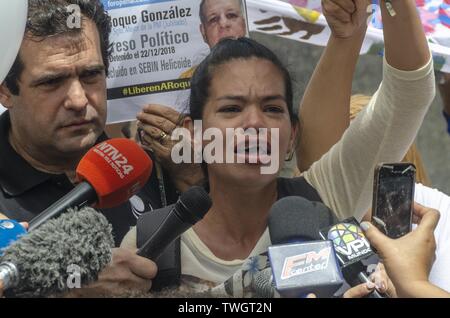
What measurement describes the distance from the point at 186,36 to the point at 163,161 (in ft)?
1.12

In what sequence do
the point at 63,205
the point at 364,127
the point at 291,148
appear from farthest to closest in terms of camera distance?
the point at 291,148 → the point at 364,127 → the point at 63,205

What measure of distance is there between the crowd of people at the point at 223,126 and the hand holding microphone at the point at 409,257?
0.41 feet

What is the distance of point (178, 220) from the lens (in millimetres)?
1985

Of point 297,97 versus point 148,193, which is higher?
point 297,97

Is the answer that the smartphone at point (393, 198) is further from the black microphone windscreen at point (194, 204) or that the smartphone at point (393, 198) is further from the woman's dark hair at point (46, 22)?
the woman's dark hair at point (46, 22)

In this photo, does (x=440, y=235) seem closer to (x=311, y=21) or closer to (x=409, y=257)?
(x=409, y=257)

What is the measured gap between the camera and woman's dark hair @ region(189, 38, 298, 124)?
236 cm

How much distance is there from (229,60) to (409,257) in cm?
75

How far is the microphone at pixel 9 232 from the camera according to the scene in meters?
1.81

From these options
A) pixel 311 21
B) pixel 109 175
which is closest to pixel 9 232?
pixel 109 175

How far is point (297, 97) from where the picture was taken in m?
2.51

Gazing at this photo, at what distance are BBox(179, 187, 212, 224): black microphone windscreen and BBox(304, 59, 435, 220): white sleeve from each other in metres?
0.38
